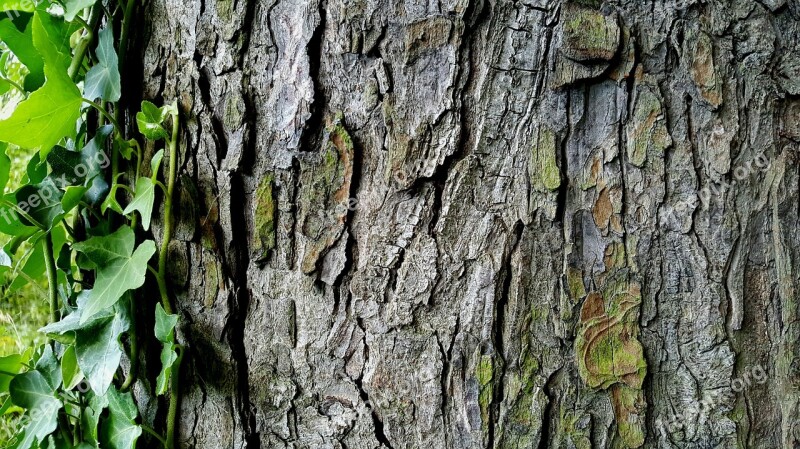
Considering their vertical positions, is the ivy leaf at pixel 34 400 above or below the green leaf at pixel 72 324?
below

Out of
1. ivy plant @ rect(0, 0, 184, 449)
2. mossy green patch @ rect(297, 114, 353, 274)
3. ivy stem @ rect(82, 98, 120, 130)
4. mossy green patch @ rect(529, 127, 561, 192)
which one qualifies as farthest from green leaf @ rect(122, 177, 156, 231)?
mossy green patch @ rect(529, 127, 561, 192)

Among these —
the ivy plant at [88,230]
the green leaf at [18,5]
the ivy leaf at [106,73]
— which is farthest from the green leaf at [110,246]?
the green leaf at [18,5]

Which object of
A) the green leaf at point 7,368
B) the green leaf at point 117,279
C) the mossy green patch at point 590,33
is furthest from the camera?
the green leaf at point 7,368

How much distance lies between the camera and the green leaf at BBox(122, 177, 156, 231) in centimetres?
82

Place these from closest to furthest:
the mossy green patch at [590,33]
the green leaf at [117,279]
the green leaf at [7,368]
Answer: the mossy green patch at [590,33], the green leaf at [117,279], the green leaf at [7,368]

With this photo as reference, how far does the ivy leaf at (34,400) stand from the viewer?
2.97 feet

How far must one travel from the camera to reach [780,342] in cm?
74

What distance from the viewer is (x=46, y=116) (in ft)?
2.64

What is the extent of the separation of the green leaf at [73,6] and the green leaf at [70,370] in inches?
19.3

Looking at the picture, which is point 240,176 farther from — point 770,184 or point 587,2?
point 770,184

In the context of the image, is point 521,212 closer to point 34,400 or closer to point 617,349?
point 617,349

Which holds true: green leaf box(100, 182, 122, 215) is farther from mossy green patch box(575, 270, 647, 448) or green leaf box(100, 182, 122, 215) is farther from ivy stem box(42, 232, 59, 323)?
mossy green patch box(575, 270, 647, 448)

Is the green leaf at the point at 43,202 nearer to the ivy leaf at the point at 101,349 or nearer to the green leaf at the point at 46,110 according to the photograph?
the green leaf at the point at 46,110

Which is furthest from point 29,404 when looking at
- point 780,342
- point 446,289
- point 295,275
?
point 780,342
